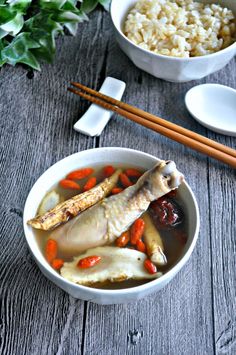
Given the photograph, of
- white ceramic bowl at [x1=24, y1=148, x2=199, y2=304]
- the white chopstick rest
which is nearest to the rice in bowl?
the white chopstick rest

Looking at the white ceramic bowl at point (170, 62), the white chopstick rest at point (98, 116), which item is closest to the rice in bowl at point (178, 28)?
the white ceramic bowl at point (170, 62)

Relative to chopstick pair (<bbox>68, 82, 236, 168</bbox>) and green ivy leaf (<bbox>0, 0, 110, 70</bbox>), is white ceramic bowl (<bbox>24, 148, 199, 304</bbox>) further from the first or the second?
green ivy leaf (<bbox>0, 0, 110, 70</bbox>)

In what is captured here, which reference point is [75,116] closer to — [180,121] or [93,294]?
[180,121]

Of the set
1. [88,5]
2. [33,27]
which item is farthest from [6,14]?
[88,5]

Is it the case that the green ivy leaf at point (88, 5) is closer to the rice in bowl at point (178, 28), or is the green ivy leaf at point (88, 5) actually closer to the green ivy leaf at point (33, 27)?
the green ivy leaf at point (33, 27)

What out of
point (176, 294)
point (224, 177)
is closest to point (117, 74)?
point (224, 177)
